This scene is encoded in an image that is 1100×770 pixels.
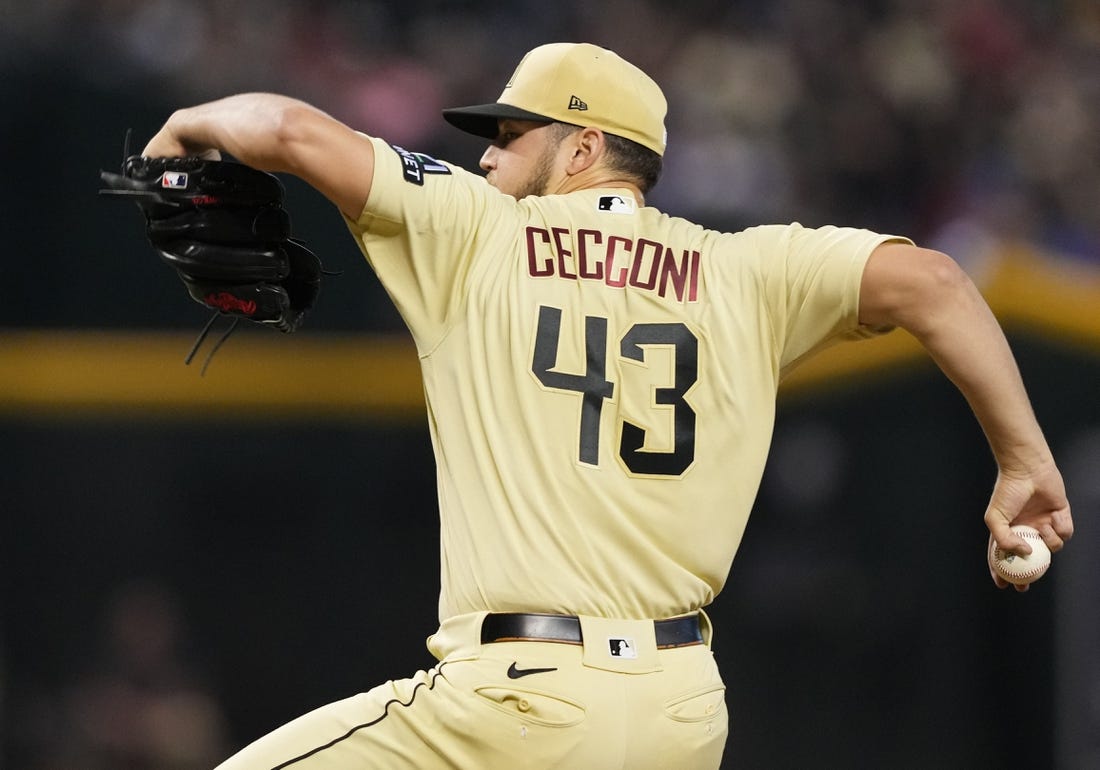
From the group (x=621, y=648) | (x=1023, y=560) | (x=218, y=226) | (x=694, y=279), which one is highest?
(x=218, y=226)

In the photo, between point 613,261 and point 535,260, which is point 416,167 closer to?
point 535,260

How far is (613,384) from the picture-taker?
2.47 m

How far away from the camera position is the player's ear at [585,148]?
282 centimetres

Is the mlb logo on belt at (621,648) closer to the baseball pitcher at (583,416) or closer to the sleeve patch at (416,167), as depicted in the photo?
the baseball pitcher at (583,416)

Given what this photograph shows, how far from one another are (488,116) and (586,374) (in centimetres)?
64

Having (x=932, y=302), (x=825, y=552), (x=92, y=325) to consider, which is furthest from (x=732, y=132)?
(x=932, y=302)

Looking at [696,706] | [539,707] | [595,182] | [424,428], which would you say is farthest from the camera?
[424,428]

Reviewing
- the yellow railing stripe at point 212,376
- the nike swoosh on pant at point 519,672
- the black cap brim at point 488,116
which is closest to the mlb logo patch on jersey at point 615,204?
the black cap brim at point 488,116

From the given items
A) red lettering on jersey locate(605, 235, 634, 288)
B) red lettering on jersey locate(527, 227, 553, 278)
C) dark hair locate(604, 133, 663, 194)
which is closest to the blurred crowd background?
dark hair locate(604, 133, 663, 194)

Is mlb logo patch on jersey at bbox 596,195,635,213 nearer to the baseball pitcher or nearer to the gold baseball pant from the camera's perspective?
the baseball pitcher

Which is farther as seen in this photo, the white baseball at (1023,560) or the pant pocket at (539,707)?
the white baseball at (1023,560)

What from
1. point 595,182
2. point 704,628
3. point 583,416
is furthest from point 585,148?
point 704,628

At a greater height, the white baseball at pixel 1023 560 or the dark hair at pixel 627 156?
the dark hair at pixel 627 156

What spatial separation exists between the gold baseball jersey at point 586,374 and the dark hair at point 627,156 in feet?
0.89
